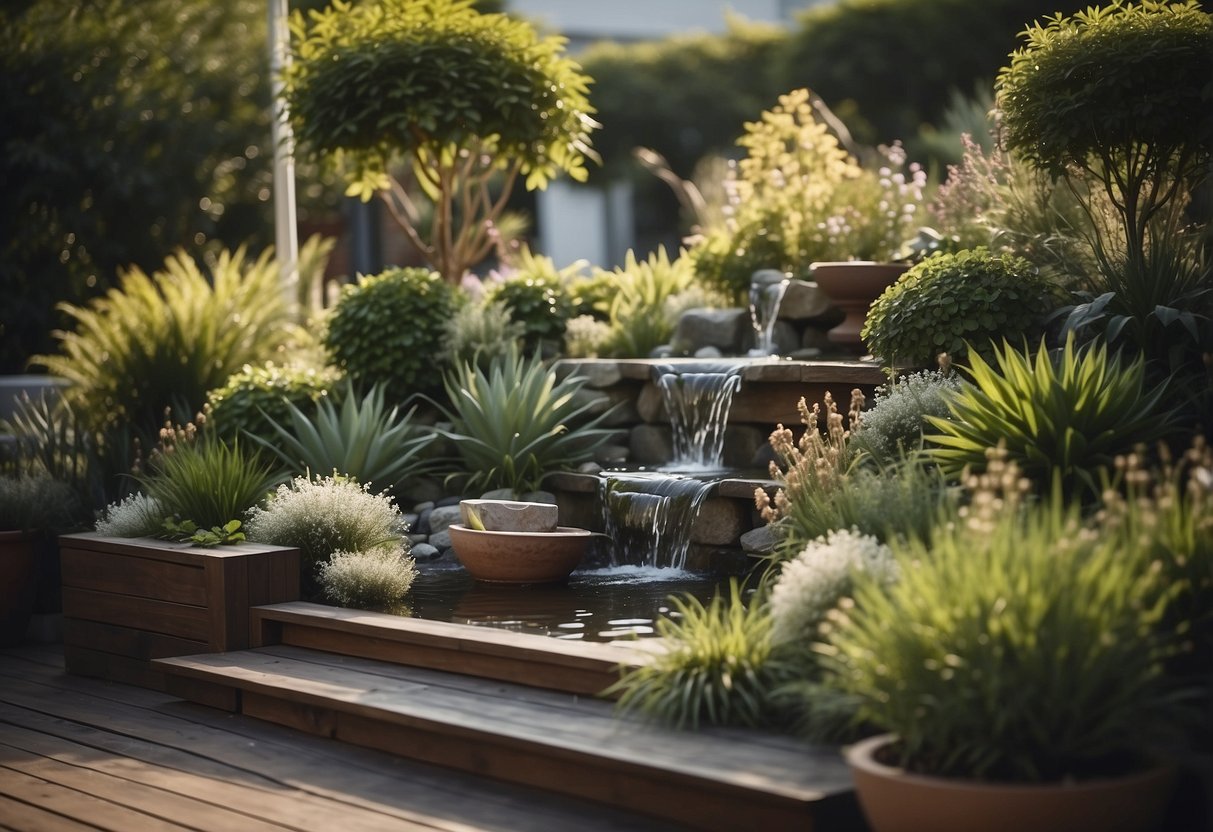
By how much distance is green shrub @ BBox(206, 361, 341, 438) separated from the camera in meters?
7.83

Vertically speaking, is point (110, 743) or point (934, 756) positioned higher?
point (934, 756)

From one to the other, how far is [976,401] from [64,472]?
4.97m

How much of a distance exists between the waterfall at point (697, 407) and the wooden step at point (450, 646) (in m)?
2.20

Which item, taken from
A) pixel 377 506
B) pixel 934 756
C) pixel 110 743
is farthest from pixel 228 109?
pixel 934 756

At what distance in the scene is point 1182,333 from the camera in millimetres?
5484

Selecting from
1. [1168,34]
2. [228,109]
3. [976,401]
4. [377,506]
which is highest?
[228,109]

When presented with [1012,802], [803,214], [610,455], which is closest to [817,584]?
[1012,802]

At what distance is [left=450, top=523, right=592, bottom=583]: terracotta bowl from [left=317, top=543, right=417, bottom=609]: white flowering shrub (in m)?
0.46

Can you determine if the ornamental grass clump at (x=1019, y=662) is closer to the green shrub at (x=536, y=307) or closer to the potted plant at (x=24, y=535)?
the potted plant at (x=24, y=535)

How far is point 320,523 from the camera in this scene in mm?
6160

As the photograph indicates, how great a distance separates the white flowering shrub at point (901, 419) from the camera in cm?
556

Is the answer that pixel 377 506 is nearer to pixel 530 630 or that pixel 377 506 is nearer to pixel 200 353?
pixel 530 630

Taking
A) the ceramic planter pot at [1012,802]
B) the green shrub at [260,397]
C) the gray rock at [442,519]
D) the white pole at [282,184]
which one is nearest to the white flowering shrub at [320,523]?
the gray rock at [442,519]

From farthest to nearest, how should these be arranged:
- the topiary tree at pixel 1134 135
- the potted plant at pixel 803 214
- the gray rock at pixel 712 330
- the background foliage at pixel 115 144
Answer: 1. the background foliage at pixel 115 144
2. the potted plant at pixel 803 214
3. the gray rock at pixel 712 330
4. the topiary tree at pixel 1134 135
